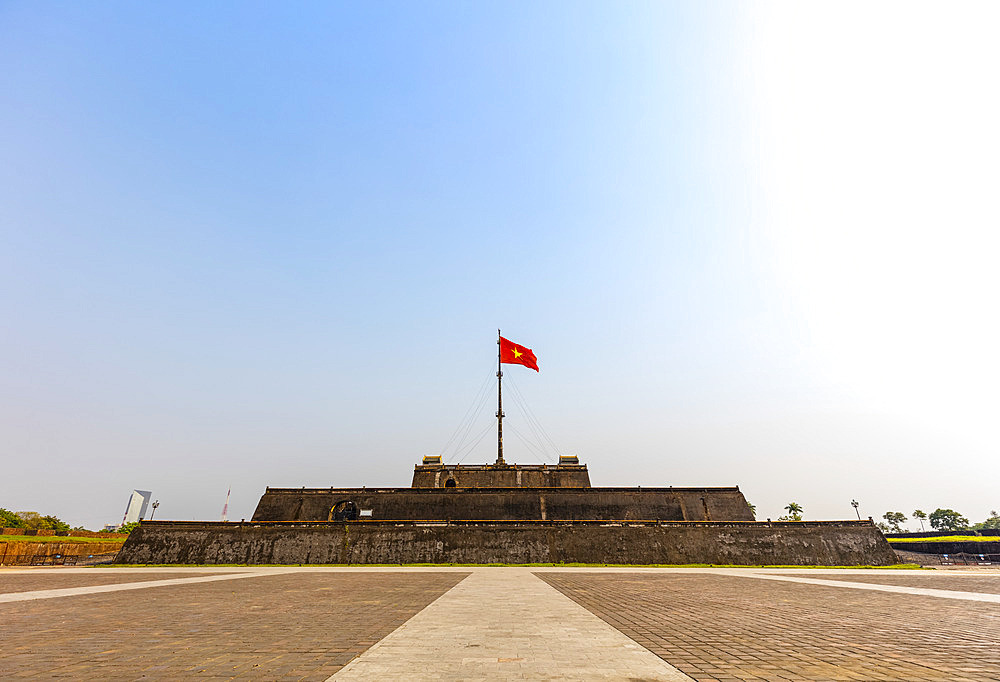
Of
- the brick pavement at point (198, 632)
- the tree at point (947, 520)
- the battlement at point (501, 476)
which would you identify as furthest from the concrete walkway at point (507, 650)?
the tree at point (947, 520)

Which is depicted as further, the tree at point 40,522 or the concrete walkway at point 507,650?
the tree at point 40,522

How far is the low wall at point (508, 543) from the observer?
25.3 m

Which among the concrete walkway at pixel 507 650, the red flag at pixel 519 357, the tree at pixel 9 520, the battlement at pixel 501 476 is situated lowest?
the concrete walkway at pixel 507 650

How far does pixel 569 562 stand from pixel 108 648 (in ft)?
76.3

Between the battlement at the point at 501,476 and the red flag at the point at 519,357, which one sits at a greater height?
the red flag at the point at 519,357

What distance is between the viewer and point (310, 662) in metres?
4.62

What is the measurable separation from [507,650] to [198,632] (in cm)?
443

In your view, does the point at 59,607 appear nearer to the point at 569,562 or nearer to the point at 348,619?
the point at 348,619

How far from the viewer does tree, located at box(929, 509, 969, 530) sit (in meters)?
101

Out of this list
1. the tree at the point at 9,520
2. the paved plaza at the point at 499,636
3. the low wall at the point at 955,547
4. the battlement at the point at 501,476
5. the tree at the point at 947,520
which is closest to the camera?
the paved plaza at the point at 499,636

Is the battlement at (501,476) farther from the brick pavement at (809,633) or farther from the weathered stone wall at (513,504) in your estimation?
the brick pavement at (809,633)

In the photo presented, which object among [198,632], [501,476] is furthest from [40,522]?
[198,632]

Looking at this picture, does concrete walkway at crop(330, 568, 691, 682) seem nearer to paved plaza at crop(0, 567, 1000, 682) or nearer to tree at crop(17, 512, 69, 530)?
paved plaza at crop(0, 567, 1000, 682)

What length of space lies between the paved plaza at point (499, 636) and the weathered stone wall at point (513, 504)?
70.3ft
